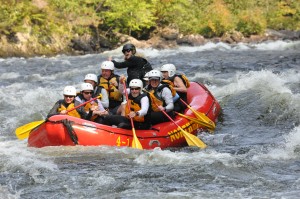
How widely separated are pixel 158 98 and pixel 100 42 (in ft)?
68.0

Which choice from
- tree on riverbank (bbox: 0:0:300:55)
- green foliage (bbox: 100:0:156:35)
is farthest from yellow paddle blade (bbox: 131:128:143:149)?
green foliage (bbox: 100:0:156:35)

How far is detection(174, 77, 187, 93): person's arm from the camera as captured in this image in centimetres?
988

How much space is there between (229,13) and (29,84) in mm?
20576

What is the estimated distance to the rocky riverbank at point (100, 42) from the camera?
2556 cm

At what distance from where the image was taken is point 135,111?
28.1ft

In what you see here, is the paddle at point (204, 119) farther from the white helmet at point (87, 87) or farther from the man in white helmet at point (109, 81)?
the white helmet at point (87, 87)

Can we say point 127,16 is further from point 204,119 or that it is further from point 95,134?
point 95,134

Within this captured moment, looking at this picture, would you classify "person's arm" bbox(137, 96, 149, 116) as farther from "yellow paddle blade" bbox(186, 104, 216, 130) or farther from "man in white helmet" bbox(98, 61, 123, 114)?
"yellow paddle blade" bbox(186, 104, 216, 130)

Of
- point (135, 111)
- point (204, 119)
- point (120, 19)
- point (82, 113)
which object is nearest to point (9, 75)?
point (82, 113)

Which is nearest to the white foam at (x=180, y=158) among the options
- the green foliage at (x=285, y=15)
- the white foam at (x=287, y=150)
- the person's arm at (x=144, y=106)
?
the white foam at (x=287, y=150)

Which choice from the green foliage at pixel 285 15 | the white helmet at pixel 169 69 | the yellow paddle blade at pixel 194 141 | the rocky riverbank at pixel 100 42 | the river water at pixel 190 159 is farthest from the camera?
the green foliage at pixel 285 15

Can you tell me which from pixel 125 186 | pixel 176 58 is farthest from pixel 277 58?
pixel 125 186

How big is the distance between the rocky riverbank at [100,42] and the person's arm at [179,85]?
16.4m

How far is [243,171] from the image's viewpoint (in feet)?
22.3
